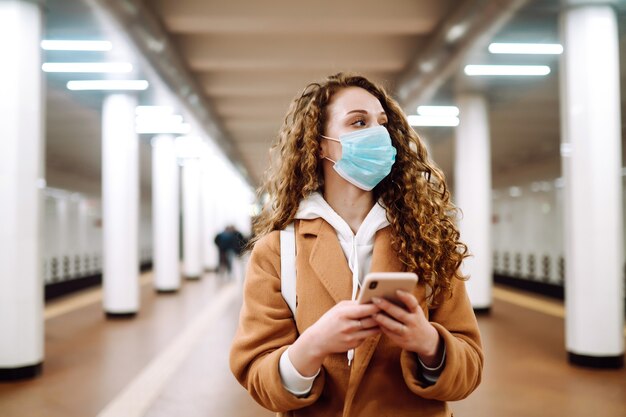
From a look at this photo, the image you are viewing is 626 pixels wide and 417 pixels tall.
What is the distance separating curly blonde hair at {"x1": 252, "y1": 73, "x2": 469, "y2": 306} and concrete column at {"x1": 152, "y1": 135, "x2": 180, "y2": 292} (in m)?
16.7

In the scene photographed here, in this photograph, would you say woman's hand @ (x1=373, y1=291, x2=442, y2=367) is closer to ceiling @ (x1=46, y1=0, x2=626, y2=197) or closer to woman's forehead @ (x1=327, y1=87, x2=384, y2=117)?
woman's forehead @ (x1=327, y1=87, x2=384, y2=117)

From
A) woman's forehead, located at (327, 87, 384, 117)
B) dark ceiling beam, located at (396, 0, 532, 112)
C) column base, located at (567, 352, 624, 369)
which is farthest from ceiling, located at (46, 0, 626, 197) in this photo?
column base, located at (567, 352, 624, 369)

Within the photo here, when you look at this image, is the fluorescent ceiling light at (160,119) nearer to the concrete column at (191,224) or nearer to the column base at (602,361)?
the concrete column at (191,224)

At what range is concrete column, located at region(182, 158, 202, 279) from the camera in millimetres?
23734

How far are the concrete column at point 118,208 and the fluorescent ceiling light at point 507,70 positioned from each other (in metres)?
7.37

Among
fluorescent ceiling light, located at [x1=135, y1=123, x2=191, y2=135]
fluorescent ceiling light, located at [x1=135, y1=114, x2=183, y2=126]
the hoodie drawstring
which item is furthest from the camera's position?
fluorescent ceiling light, located at [x1=135, y1=123, x2=191, y2=135]

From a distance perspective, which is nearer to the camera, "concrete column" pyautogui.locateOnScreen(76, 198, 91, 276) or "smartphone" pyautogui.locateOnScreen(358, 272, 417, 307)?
"smartphone" pyautogui.locateOnScreen(358, 272, 417, 307)

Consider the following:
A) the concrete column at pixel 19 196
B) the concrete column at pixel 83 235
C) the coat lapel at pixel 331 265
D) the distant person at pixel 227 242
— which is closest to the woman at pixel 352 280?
the coat lapel at pixel 331 265

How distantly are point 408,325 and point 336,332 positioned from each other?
0.20 meters

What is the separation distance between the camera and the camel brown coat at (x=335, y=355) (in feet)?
5.61

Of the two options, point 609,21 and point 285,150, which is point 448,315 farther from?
point 609,21

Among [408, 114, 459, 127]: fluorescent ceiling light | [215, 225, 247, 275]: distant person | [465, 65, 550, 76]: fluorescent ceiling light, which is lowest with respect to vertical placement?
[215, 225, 247, 275]: distant person

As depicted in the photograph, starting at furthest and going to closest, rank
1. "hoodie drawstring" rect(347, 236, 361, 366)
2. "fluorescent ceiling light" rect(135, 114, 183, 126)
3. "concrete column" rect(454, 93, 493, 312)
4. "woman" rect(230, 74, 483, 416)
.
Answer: "fluorescent ceiling light" rect(135, 114, 183, 126)
"concrete column" rect(454, 93, 493, 312)
"hoodie drawstring" rect(347, 236, 361, 366)
"woman" rect(230, 74, 483, 416)

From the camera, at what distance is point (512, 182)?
25781 mm
